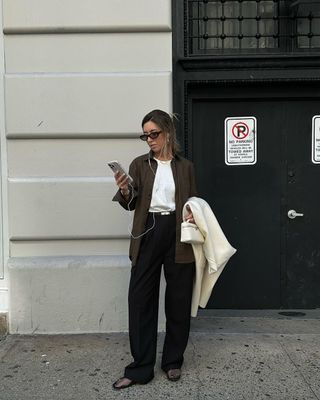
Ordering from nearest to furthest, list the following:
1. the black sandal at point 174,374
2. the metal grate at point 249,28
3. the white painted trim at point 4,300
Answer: the black sandal at point 174,374 → the white painted trim at point 4,300 → the metal grate at point 249,28

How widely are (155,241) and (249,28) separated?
2.66 m

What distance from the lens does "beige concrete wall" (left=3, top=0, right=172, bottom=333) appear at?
468cm

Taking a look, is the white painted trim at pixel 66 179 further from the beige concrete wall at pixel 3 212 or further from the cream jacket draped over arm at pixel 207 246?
the cream jacket draped over arm at pixel 207 246

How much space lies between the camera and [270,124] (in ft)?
17.5

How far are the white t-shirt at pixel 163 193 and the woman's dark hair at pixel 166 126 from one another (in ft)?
0.52

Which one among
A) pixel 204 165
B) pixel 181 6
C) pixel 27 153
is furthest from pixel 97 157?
pixel 181 6

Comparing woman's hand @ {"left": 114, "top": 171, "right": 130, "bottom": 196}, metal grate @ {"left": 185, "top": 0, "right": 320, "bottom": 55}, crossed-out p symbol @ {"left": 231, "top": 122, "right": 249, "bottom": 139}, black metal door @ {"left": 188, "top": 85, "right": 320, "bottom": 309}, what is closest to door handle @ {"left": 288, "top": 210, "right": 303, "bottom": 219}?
black metal door @ {"left": 188, "top": 85, "right": 320, "bottom": 309}

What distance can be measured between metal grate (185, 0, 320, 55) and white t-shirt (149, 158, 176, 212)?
1.89 metres

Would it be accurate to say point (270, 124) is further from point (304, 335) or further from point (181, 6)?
point (304, 335)

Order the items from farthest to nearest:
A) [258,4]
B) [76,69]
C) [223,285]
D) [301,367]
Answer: [223,285] → [258,4] → [76,69] → [301,367]

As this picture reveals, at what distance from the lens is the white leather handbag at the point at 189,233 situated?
11.6ft

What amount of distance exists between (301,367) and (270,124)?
244 cm

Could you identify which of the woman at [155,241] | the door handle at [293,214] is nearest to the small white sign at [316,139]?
the door handle at [293,214]

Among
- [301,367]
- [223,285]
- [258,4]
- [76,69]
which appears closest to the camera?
[301,367]
